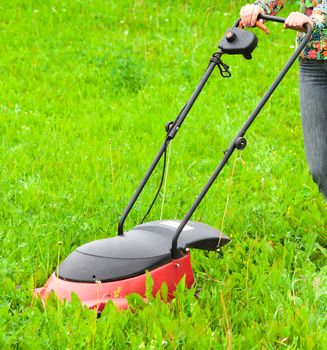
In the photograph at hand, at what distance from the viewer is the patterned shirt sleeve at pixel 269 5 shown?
12.4ft

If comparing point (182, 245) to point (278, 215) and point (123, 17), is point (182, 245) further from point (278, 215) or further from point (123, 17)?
point (123, 17)

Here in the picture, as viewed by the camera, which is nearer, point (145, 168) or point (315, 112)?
point (315, 112)

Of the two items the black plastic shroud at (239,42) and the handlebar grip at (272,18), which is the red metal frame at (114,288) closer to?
the black plastic shroud at (239,42)

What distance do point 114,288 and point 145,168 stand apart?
2070 millimetres

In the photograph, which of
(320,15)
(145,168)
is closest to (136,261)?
(320,15)

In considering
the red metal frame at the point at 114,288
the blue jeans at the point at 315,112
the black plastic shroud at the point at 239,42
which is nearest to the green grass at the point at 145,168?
the red metal frame at the point at 114,288

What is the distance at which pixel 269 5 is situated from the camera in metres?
3.80

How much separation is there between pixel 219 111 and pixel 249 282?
2.86m

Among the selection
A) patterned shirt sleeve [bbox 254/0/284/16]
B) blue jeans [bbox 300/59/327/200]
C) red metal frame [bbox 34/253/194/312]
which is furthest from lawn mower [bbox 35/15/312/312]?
blue jeans [bbox 300/59/327/200]

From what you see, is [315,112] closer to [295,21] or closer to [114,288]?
[295,21]

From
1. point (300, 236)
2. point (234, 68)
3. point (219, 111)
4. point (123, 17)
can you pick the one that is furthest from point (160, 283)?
point (123, 17)

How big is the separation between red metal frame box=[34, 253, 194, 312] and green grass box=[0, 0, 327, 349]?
2.6 inches

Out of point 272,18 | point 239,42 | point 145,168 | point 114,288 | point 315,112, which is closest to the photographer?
point 114,288

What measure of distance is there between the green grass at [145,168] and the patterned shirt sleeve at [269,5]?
119 cm
